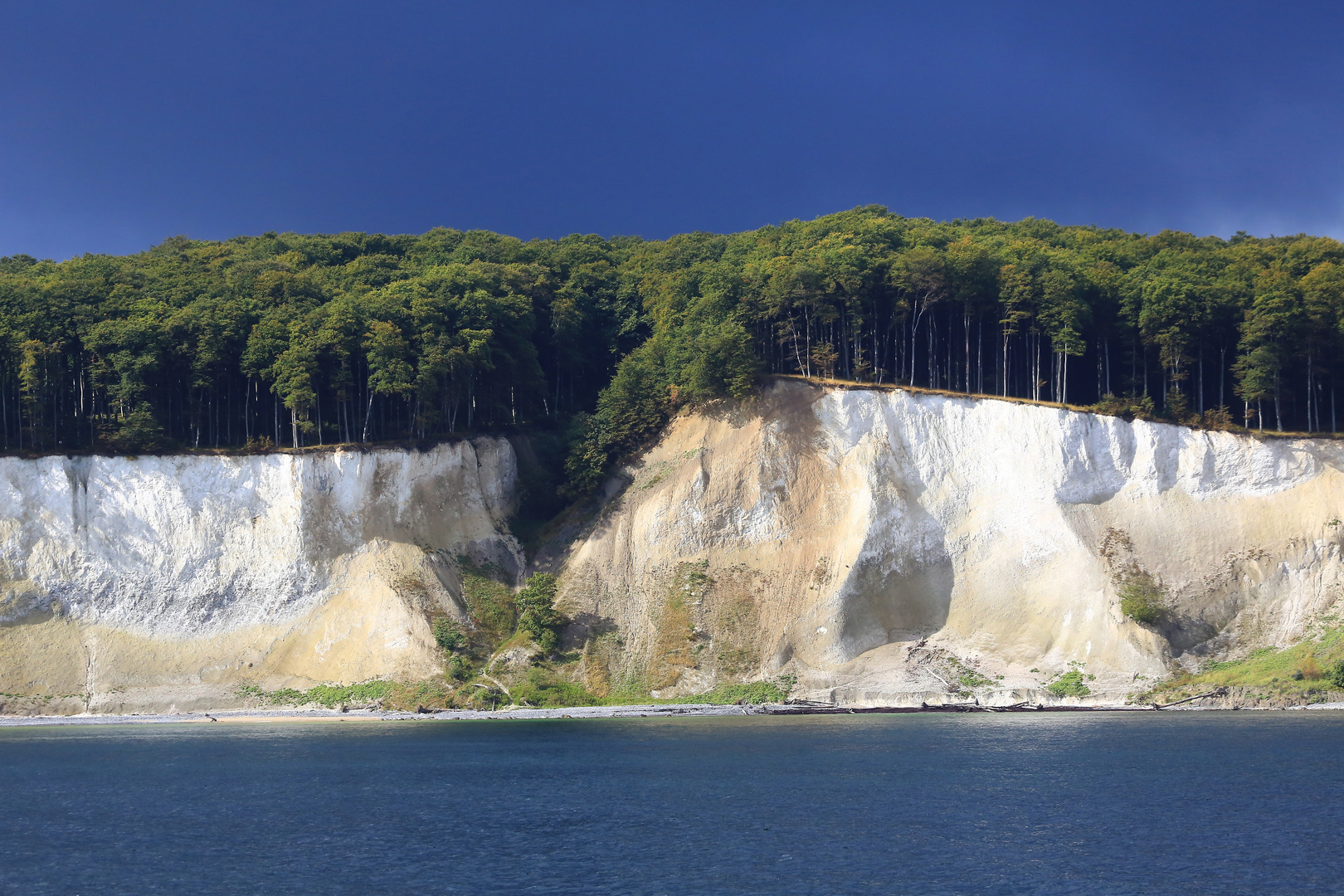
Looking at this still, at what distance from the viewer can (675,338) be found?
7112 cm

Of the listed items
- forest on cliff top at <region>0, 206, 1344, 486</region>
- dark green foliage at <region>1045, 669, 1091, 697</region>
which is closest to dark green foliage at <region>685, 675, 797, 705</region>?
dark green foliage at <region>1045, 669, 1091, 697</region>

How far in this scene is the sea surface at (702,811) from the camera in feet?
84.3

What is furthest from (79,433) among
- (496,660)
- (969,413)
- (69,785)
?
(969,413)

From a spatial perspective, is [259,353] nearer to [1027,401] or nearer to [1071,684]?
[1027,401]

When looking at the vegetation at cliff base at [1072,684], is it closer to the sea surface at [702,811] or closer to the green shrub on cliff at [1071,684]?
the green shrub on cliff at [1071,684]

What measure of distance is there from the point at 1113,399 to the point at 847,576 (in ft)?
62.5

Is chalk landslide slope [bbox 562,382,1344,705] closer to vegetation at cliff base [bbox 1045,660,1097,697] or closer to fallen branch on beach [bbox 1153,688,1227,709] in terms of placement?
vegetation at cliff base [bbox 1045,660,1097,697]

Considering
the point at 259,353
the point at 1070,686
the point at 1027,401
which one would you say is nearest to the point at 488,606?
the point at 259,353

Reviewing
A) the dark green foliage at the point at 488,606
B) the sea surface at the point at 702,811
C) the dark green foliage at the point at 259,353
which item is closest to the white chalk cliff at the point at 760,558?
Result: the dark green foliage at the point at 488,606

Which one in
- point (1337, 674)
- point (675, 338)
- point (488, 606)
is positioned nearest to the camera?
point (1337, 674)

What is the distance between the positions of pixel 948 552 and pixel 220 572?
134ft

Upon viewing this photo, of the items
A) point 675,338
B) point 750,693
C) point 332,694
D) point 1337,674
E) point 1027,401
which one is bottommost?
point 750,693

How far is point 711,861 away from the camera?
26984mm

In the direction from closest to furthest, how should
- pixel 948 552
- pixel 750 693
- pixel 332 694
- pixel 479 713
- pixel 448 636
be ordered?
1. pixel 479 713
2. pixel 750 693
3. pixel 332 694
4. pixel 448 636
5. pixel 948 552
